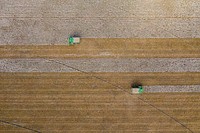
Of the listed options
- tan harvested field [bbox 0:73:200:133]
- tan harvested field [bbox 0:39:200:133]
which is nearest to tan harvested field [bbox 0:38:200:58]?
tan harvested field [bbox 0:39:200:133]

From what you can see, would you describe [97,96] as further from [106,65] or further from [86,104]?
[106,65]

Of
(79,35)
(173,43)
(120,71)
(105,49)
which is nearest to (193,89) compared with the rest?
(173,43)

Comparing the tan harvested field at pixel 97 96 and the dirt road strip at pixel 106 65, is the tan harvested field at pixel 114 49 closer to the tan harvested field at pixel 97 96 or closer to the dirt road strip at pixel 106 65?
the tan harvested field at pixel 97 96

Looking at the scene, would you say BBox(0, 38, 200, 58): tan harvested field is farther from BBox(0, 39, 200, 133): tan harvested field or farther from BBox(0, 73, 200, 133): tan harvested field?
BBox(0, 73, 200, 133): tan harvested field

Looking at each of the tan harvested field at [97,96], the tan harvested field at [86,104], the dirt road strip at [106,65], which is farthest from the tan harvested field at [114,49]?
the tan harvested field at [86,104]

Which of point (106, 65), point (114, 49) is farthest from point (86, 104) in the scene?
point (114, 49)

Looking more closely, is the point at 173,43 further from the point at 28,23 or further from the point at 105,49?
the point at 28,23

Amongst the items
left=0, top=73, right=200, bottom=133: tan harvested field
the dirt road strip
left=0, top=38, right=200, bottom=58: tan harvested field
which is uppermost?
left=0, top=38, right=200, bottom=58: tan harvested field
